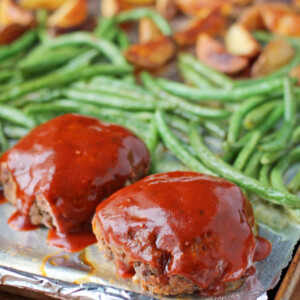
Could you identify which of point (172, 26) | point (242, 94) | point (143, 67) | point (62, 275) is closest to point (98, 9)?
point (172, 26)

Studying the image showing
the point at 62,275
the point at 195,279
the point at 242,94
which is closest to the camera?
the point at 195,279

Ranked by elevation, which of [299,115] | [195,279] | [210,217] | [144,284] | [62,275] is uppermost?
[299,115]

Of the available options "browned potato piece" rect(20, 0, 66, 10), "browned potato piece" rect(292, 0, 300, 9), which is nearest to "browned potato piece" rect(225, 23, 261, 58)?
"browned potato piece" rect(292, 0, 300, 9)

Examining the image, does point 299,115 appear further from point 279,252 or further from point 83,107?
point 83,107

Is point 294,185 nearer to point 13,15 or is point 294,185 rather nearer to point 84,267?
point 84,267

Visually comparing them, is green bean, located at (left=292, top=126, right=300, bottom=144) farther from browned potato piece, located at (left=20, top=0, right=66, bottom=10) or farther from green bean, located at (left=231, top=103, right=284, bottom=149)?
browned potato piece, located at (left=20, top=0, right=66, bottom=10)

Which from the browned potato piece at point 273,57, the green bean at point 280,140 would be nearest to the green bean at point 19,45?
the browned potato piece at point 273,57

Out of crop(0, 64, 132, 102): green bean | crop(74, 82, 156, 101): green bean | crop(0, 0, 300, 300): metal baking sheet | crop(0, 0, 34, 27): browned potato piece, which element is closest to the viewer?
crop(0, 0, 300, 300): metal baking sheet
